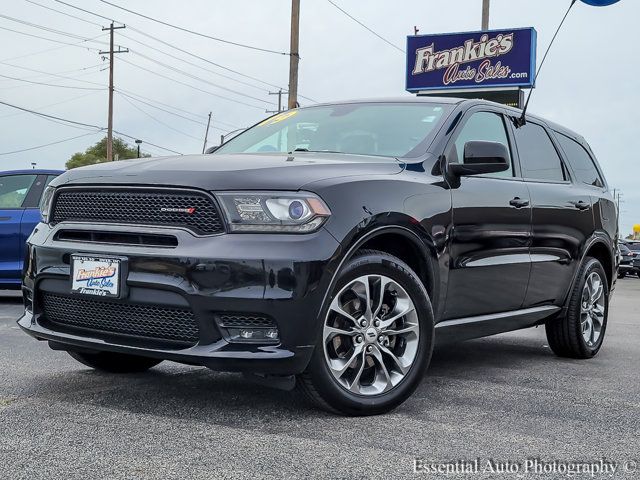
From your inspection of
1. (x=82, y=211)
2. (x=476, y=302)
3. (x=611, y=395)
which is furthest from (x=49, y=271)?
(x=611, y=395)

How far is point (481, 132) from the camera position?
527cm

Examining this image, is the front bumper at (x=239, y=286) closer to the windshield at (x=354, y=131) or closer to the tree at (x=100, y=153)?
the windshield at (x=354, y=131)

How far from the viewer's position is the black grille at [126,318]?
3729 mm

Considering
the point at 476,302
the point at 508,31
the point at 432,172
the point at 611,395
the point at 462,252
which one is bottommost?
the point at 611,395

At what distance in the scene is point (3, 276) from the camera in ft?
31.3

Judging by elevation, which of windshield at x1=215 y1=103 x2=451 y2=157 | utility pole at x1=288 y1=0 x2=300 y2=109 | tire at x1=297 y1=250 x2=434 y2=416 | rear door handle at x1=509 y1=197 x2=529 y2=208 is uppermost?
utility pole at x1=288 y1=0 x2=300 y2=109

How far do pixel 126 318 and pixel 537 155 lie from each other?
335cm

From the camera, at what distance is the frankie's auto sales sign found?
91.0ft

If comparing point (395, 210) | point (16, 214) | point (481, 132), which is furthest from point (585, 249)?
point (16, 214)

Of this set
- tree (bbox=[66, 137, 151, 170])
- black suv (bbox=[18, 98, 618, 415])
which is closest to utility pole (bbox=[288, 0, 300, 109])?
black suv (bbox=[18, 98, 618, 415])

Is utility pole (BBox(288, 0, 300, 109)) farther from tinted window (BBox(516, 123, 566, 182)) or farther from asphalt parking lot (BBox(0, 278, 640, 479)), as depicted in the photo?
asphalt parking lot (BBox(0, 278, 640, 479))

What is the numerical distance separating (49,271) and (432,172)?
2.05 meters

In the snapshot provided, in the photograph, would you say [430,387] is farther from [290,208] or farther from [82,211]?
[82,211]

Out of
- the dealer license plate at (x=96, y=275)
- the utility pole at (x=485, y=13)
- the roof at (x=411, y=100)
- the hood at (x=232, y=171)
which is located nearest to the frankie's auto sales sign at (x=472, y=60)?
the utility pole at (x=485, y=13)
